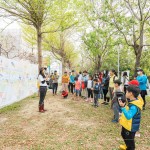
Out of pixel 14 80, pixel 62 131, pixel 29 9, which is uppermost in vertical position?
pixel 29 9

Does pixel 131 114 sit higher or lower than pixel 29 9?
lower

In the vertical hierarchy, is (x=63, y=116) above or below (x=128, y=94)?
below

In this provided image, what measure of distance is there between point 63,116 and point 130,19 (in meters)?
6.67

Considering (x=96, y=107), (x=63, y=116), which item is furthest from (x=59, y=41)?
(x=63, y=116)

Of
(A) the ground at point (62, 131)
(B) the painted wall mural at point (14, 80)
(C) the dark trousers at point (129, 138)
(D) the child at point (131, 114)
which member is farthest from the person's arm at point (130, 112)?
(B) the painted wall mural at point (14, 80)

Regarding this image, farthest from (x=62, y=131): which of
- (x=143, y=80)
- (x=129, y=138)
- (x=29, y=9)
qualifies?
(x=29, y=9)

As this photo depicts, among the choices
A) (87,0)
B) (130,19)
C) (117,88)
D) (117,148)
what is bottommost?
(117,148)

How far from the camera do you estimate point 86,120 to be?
294 inches

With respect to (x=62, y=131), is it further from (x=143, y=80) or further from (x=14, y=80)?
(x=14, y=80)

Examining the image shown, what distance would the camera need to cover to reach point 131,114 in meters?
3.92

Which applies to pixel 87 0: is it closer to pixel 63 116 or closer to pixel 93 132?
pixel 63 116

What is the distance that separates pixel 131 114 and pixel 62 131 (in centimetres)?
281

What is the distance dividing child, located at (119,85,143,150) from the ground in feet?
2.95

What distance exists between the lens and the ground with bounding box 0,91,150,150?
516 cm
